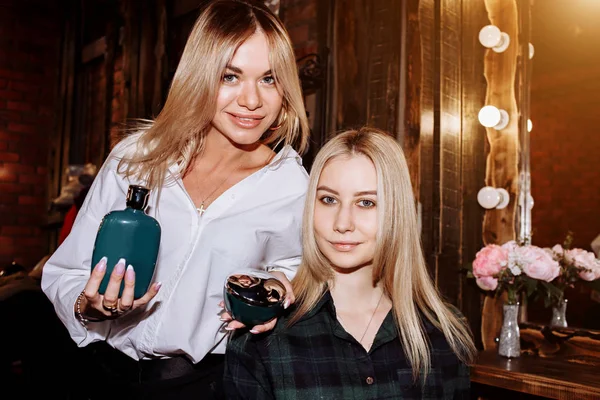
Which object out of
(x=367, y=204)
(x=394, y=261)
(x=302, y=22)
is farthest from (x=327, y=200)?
(x=302, y=22)

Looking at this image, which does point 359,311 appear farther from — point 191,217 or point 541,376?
point 541,376

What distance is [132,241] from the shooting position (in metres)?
1.35

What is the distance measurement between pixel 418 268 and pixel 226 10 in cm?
94

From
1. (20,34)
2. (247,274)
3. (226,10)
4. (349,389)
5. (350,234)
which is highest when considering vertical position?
(20,34)

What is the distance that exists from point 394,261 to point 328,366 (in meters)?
0.35

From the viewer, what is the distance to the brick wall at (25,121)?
6137 mm

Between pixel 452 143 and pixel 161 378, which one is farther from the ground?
pixel 452 143

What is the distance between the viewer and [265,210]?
1791 mm

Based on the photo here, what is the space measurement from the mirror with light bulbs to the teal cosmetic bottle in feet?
5.82

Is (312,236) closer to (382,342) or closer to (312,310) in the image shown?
A: (312,310)

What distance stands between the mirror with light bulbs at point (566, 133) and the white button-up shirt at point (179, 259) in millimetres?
1295

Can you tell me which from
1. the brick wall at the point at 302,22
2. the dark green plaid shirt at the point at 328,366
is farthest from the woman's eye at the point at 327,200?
the brick wall at the point at 302,22

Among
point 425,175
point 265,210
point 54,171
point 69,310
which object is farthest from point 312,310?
point 54,171

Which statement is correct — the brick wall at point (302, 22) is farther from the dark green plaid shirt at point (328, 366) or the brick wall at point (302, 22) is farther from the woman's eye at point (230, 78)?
the dark green plaid shirt at point (328, 366)
